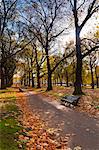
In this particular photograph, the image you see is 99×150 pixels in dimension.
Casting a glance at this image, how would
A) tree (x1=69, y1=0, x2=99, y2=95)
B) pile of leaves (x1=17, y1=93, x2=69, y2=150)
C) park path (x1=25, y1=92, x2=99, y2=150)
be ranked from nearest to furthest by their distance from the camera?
pile of leaves (x1=17, y1=93, x2=69, y2=150)
park path (x1=25, y1=92, x2=99, y2=150)
tree (x1=69, y1=0, x2=99, y2=95)

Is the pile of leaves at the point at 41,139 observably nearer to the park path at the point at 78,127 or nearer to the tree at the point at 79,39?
the park path at the point at 78,127

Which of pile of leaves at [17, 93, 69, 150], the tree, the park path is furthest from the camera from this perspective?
the tree

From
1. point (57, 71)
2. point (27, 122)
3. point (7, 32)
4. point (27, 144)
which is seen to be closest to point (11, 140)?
point (27, 144)

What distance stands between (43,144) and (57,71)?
7039 centimetres

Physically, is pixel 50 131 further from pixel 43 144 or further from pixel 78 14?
pixel 78 14

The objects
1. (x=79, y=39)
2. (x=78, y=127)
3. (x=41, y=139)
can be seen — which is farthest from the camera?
(x=79, y=39)

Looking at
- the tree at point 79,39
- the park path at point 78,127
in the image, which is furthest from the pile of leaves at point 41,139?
the tree at point 79,39

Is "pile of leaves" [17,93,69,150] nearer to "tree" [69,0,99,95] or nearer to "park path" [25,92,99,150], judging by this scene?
"park path" [25,92,99,150]

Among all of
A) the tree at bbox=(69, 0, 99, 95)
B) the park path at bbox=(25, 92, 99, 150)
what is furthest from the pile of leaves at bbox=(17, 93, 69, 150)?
the tree at bbox=(69, 0, 99, 95)

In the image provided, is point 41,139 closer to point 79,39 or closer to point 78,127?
point 78,127

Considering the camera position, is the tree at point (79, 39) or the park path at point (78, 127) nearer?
the park path at point (78, 127)

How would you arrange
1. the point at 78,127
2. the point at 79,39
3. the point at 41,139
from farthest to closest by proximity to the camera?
the point at 79,39 → the point at 78,127 → the point at 41,139

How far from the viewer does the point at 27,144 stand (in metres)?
8.95

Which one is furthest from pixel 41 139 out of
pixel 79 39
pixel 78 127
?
pixel 79 39
